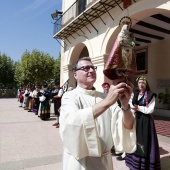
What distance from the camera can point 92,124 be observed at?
4.82 ft

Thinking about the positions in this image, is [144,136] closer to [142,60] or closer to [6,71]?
[142,60]

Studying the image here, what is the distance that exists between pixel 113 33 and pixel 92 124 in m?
8.01

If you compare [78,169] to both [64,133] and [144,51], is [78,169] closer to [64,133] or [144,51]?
[64,133]

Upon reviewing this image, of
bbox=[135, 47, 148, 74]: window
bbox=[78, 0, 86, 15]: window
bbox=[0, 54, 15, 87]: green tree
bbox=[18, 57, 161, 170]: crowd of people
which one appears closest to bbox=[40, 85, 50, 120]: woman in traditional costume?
bbox=[78, 0, 86, 15]: window

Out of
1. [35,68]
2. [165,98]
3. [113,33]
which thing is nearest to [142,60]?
[165,98]

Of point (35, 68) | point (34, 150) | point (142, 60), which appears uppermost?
point (35, 68)

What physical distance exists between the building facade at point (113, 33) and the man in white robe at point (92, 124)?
596cm

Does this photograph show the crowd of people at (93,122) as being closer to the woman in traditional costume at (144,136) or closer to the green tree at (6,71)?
the woman in traditional costume at (144,136)

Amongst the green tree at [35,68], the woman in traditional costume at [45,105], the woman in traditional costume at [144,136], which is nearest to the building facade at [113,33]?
the woman in traditional costume at [45,105]

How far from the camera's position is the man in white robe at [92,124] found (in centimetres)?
145

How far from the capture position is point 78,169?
5.55 feet

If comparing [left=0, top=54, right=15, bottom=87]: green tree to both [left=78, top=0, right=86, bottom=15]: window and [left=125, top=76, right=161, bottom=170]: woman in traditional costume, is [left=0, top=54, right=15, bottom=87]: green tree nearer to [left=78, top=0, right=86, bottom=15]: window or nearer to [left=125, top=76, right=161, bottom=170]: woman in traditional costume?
[left=78, top=0, right=86, bottom=15]: window

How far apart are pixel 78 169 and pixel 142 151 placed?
2316 millimetres

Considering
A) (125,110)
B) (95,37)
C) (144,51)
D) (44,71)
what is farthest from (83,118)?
(44,71)
